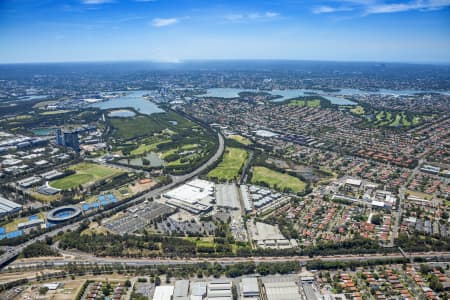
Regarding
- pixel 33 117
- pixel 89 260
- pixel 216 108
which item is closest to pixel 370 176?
pixel 89 260

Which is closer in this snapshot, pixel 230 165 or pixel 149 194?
pixel 149 194

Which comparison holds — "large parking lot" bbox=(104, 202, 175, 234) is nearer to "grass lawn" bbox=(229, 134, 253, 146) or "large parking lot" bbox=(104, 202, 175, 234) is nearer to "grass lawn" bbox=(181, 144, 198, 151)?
"grass lawn" bbox=(181, 144, 198, 151)

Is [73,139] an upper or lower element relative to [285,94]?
lower

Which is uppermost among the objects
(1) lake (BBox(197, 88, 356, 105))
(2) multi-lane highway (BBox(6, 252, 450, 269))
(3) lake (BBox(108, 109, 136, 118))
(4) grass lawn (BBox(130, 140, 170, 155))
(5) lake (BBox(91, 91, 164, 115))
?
(1) lake (BBox(197, 88, 356, 105))

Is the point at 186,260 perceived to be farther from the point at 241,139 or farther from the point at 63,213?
the point at 241,139

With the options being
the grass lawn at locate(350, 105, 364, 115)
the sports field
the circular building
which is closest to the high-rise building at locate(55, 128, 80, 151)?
the sports field

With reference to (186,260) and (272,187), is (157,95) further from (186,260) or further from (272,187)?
(186,260)

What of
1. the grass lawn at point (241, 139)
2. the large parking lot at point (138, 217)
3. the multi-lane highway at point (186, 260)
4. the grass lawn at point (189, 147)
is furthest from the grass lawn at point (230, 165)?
the multi-lane highway at point (186, 260)

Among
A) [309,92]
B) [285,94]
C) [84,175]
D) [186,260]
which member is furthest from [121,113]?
[309,92]
